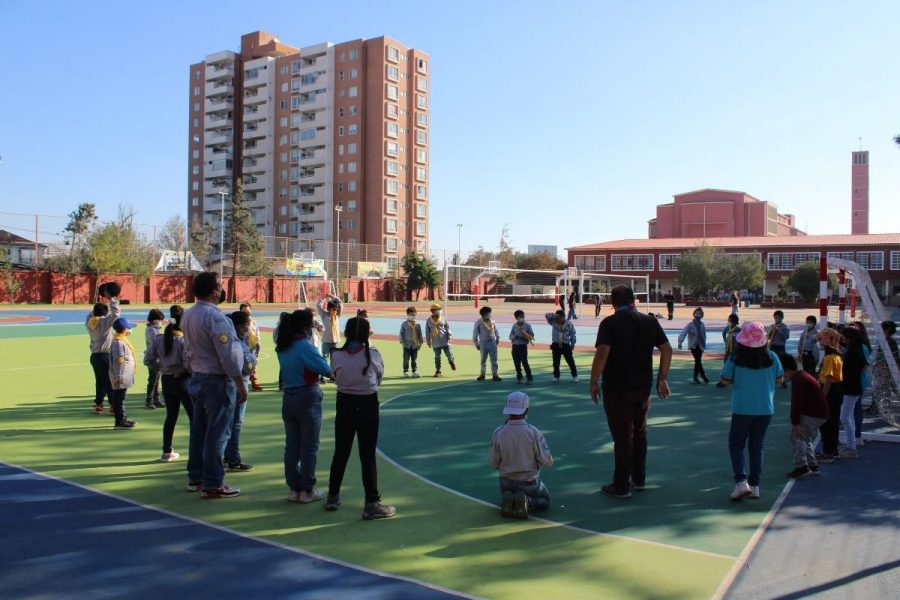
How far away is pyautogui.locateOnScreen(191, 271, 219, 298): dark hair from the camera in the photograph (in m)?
→ 6.45

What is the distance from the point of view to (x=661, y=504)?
661 cm

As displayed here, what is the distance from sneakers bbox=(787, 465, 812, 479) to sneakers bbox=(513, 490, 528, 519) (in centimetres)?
335

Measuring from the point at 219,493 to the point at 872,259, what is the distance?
82329 millimetres

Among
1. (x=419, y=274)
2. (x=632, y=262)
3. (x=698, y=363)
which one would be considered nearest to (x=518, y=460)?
(x=698, y=363)

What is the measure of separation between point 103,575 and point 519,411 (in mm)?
3366

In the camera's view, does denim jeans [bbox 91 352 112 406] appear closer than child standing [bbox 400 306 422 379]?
Yes

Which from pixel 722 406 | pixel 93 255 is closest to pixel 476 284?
pixel 93 255

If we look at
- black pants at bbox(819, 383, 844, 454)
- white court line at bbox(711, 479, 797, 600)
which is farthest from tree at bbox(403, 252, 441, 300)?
white court line at bbox(711, 479, 797, 600)

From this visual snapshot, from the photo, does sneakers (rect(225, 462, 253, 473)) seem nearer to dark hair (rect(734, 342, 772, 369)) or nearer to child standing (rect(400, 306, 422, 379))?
dark hair (rect(734, 342, 772, 369))

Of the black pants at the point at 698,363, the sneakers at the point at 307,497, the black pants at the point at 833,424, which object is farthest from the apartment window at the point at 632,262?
the sneakers at the point at 307,497

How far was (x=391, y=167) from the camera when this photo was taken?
89.6 metres

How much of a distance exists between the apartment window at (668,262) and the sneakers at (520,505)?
270 feet

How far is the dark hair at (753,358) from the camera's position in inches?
266

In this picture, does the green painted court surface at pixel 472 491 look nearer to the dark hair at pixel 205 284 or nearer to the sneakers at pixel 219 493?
the sneakers at pixel 219 493
